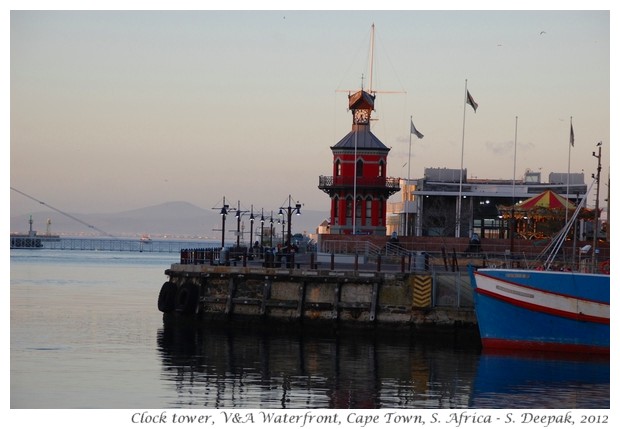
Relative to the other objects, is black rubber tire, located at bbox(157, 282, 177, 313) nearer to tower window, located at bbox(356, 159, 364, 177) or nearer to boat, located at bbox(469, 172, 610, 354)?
boat, located at bbox(469, 172, 610, 354)

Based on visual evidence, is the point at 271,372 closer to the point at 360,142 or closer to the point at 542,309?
the point at 542,309

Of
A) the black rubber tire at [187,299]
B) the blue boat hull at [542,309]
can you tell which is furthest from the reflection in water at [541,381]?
the black rubber tire at [187,299]

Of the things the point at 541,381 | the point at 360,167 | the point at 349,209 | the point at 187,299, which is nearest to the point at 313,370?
the point at 541,381

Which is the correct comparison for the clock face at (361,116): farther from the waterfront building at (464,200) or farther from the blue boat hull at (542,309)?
the blue boat hull at (542,309)

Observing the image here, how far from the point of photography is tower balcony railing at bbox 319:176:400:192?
292 feet

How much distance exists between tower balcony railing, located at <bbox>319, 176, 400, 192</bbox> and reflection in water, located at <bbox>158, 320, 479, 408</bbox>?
96.3ft

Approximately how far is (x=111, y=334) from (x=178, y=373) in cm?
1424

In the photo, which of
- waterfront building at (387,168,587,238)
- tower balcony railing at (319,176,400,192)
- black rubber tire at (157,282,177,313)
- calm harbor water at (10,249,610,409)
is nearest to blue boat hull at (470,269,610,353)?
calm harbor water at (10,249,610,409)

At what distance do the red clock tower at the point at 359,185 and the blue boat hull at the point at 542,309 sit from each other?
36.4 meters

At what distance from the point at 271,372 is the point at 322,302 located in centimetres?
1333

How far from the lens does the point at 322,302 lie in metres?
59.6

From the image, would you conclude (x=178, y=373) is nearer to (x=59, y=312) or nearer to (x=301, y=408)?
(x=301, y=408)
